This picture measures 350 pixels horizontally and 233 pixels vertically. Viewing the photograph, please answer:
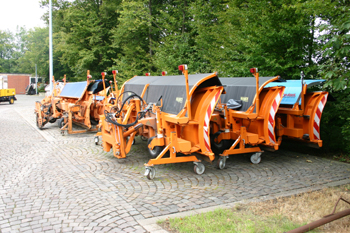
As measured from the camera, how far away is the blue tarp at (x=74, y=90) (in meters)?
12.7

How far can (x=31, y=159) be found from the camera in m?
→ 7.93

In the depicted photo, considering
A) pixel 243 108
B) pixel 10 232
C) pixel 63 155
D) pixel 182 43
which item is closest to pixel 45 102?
pixel 63 155

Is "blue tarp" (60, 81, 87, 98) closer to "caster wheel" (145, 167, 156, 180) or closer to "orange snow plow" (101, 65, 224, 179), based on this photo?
"orange snow plow" (101, 65, 224, 179)

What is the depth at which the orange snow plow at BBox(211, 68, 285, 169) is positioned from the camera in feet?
22.9

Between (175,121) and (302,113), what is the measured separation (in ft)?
10.9

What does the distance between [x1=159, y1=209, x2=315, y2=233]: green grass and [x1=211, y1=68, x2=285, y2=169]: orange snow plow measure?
2.47m

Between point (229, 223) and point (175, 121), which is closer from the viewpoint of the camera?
point (229, 223)

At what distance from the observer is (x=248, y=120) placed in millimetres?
7441

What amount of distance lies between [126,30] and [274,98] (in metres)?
18.9

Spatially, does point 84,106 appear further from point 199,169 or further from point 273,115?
point 273,115

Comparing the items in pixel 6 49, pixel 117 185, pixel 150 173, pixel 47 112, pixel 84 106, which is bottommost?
pixel 117 185

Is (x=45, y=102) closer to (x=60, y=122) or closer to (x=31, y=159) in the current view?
(x=60, y=122)

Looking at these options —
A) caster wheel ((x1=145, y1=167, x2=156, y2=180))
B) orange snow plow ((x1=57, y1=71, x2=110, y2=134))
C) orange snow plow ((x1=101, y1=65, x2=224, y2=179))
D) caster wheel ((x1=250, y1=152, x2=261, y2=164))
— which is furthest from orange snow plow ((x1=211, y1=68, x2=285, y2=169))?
orange snow plow ((x1=57, y1=71, x2=110, y2=134))

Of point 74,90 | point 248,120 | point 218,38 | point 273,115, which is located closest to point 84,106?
point 74,90
